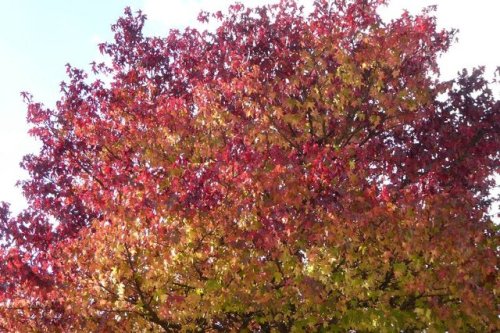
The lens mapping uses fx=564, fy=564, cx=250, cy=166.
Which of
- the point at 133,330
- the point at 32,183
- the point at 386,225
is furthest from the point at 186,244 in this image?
the point at 32,183

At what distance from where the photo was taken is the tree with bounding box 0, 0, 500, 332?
9.73 m

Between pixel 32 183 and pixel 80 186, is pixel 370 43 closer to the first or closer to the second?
pixel 80 186

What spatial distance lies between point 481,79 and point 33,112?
1073 centimetres

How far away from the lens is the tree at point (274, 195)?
9.73 m

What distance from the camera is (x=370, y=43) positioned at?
1202cm

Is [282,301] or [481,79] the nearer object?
[282,301]

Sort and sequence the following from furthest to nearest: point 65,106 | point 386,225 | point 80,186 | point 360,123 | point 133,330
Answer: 1. point 65,106
2. point 80,186
3. point 360,123
4. point 133,330
5. point 386,225

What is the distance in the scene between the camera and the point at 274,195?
964cm

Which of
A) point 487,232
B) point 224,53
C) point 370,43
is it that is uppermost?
point 224,53

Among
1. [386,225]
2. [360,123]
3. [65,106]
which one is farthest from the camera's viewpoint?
[65,106]

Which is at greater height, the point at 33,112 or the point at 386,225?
the point at 33,112

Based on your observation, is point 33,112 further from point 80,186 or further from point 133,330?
point 133,330

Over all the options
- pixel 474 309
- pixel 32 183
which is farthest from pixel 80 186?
pixel 474 309

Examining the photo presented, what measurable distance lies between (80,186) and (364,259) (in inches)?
279
